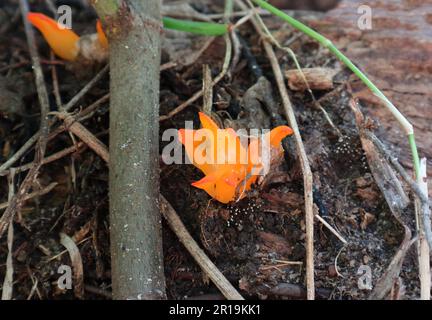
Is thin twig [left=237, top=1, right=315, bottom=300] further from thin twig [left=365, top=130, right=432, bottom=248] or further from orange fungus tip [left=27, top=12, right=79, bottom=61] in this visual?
orange fungus tip [left=27, top=12, right=79, bottom=61]

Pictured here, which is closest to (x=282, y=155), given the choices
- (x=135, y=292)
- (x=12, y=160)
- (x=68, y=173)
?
(x=135, y=292)

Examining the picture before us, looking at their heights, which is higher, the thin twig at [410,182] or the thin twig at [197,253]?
the thin twig at [410,182]

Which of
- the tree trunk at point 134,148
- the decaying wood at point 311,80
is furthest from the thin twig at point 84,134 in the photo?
the decaying wood at point 311,80

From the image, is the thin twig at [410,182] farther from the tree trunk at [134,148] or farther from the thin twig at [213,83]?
the tree trunk at [134,148]

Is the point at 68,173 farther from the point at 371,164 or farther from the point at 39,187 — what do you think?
the point at 371,164

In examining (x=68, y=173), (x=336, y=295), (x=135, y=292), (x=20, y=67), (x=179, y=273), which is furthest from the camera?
(x=20, y=67)

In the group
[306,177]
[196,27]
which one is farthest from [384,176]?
[196,27]

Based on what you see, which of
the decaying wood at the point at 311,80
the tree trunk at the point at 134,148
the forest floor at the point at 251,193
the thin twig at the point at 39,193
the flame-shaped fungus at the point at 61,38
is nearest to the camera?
the tree trunk at the point at 134,148
